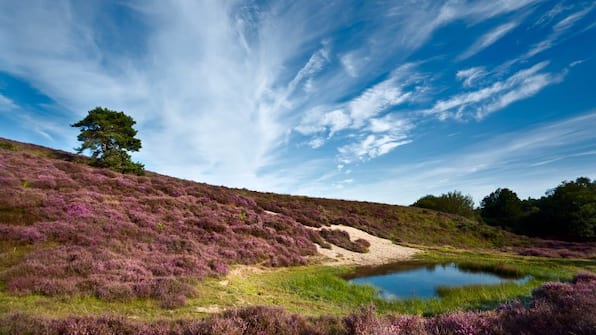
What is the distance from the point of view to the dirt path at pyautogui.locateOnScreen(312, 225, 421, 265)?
24045 mm

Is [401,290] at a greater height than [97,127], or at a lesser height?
lesser

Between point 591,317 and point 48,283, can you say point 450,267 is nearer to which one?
point 591,317

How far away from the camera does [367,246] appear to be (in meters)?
31.0

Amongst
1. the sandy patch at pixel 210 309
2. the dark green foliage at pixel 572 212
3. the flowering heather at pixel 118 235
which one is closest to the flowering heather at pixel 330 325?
the sandy patch at pixel 210 309

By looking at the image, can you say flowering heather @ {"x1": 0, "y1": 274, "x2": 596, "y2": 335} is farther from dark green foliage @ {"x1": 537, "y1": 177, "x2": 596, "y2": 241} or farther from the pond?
dark green foliage @ {"x1": 537, "y1": 177, "x2": 596, "y2": 241}

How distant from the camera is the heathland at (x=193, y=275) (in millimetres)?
5852

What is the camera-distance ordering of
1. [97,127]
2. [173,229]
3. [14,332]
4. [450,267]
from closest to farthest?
[14,332], [173,229], [450,267], [97,127]

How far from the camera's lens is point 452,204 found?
7781cm

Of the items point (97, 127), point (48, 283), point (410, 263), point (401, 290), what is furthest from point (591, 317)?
point (97, 127)

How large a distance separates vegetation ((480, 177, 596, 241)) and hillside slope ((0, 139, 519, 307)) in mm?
54625

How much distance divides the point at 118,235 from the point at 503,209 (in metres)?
87.2

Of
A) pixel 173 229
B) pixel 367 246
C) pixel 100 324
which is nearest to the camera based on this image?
pixel 100 324

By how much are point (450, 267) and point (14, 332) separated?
1072 inches

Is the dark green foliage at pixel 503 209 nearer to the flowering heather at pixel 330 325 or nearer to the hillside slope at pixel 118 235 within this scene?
the hillside slope at pixel 118 235
